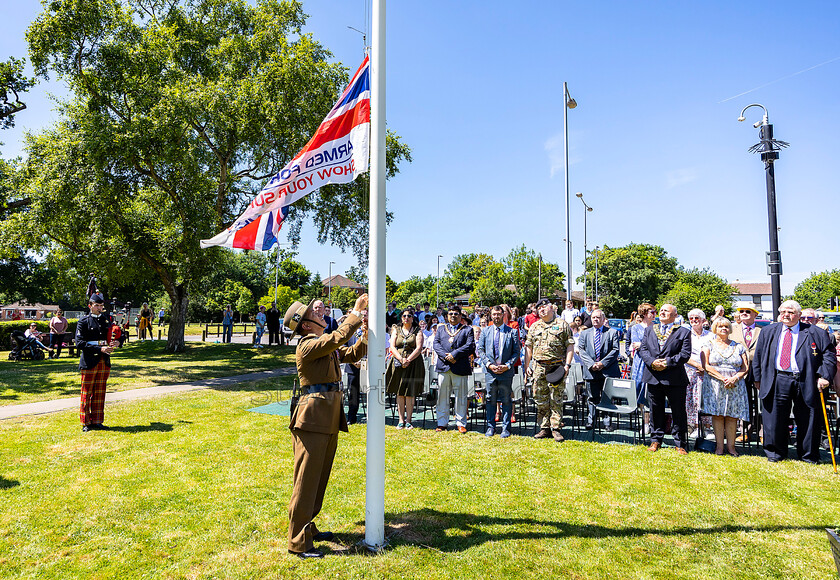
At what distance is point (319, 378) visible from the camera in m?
4.05

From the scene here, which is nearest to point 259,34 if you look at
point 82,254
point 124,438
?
point 82,254

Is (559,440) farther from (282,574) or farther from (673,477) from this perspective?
(282,574)

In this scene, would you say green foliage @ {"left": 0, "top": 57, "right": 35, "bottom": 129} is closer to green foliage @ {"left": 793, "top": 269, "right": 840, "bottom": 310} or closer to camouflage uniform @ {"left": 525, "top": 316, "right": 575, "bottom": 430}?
camouflage uniform @ {"left": 525, "top": 316, "right": 575, "bottom": 430}

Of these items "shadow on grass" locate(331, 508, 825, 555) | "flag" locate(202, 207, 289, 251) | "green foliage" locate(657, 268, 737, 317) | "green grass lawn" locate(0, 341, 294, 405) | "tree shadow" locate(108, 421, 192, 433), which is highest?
"green foliage" locate(657, 268, 737, 317)

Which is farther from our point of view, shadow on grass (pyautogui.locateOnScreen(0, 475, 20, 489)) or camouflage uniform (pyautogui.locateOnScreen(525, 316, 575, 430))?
camouflage uniform (pyautogui.locateOnScreen(525, 316, 575, 430))

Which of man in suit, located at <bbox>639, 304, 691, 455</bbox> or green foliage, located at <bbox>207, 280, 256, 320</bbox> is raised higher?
green foliage, located at <bbox>207, 280, 256, 320</bbox>

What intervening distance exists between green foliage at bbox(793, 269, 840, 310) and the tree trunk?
87.0 metres

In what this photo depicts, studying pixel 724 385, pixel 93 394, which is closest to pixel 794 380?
pixel 724 385

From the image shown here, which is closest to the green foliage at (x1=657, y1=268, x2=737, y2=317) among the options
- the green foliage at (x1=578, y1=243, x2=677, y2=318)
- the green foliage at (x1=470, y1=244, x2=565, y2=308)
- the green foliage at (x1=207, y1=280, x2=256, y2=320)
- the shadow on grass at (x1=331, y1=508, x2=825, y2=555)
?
the green foliage at (x1=578, y1=243, x2=677, y2=318)

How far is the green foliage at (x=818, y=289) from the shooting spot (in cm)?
7638

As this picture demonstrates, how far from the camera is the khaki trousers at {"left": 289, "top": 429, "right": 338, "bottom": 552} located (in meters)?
3.94

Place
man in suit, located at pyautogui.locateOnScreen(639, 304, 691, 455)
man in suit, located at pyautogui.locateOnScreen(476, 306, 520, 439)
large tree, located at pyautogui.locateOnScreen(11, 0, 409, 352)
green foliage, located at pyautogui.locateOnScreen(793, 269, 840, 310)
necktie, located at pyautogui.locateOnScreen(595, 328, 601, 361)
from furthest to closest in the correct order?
green foliage, located at pyautogui.locateOnScreen(793, 269, 840, 310)
large tree, located at pyautogui.locateOnScreen(11, 0, 409, 352)
necktie, located at pyautogui.locateOnScreen(595, 328, 601, 361)
man in suit, located at pyautogui.locateOnScreen(476, 306, 520, 439)
man in suit, located at pyautogui.locateOnScreen(639, 304, 691, 455)

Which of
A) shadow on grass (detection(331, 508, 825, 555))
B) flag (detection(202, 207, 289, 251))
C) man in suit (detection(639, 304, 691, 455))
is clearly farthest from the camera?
man in suit (detection(639, 304, 691, 455))

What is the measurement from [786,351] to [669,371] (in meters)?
1.60
